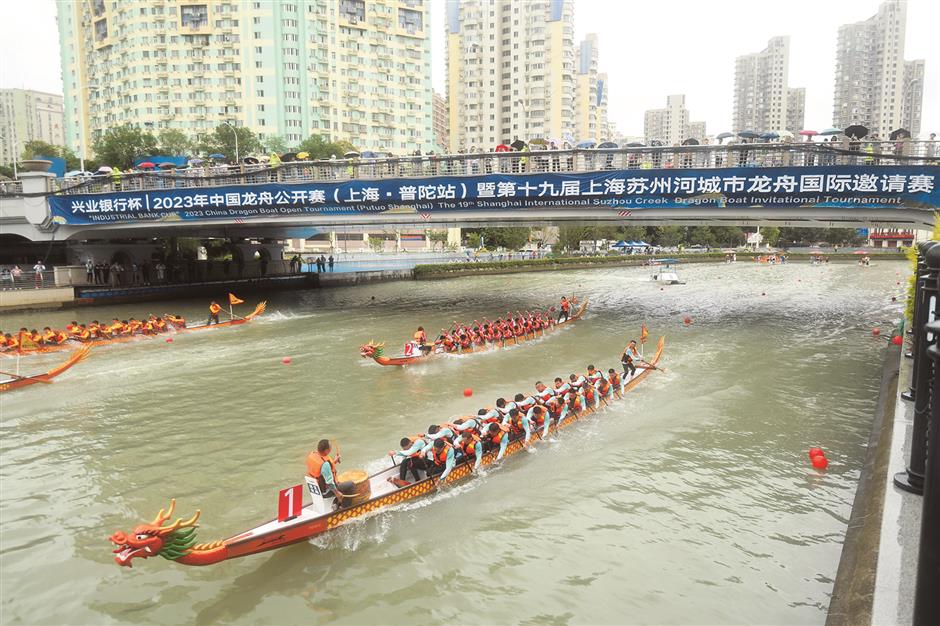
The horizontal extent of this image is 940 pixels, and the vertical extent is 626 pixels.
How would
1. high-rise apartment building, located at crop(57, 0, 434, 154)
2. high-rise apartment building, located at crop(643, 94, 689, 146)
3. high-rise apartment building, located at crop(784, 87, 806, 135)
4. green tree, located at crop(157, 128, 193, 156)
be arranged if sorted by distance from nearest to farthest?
green tree, located at crop(157, 128, 193, 156)
high-rise apartment building, located at crop(57, 0, 434, 154)
high-rise apartment building, located at crop(784, 87, 806, 135)
high-rise apartment building, located at crop(643, 94, 689, 146)

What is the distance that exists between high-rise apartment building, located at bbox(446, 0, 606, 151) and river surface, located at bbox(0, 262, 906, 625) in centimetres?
8257

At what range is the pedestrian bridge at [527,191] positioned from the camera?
2045cm

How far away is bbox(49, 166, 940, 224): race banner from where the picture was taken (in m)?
20.1

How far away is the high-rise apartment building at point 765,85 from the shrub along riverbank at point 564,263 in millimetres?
79233

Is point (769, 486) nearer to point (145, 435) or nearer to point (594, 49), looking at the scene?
point (145, 435)

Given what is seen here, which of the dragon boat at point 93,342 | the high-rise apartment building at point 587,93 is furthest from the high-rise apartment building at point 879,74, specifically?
the dragon boat at point 93,342

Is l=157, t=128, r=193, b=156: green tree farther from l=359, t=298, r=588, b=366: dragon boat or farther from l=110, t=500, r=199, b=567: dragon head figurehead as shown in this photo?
l=110, t=500, r=199, b=567: dragon head figurehead

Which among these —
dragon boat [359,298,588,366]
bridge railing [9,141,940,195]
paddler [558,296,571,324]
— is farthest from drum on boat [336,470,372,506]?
paddler [558,296,571,324]

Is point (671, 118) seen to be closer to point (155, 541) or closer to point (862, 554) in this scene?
point (862, 554)

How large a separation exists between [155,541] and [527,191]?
19.5 m

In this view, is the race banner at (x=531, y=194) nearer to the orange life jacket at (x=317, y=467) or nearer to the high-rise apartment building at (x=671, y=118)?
the orange life jacket at (x=317, y=467)

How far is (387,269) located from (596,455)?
127 feet

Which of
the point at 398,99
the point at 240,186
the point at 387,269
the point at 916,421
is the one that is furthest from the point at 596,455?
the point at 398,99

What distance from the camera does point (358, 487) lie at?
344 inches
